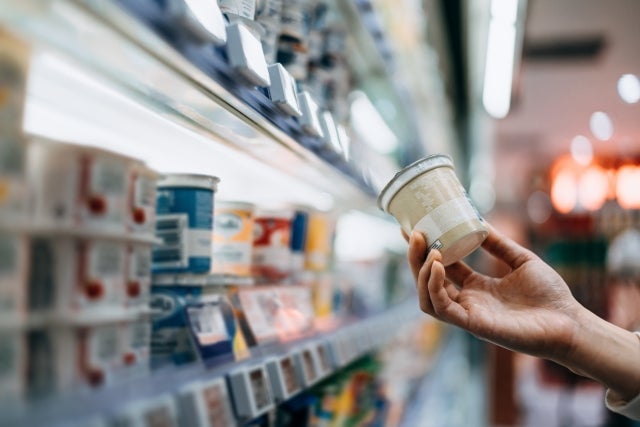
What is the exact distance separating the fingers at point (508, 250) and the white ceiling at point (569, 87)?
215cm

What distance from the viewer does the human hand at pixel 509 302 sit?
3.92 ft

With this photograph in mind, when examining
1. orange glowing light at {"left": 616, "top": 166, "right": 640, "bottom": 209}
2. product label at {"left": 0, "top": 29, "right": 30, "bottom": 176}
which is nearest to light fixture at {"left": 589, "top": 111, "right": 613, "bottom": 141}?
orange glowing light at {"left": 616, "top": 166, "right": 640, "bottom": 209}

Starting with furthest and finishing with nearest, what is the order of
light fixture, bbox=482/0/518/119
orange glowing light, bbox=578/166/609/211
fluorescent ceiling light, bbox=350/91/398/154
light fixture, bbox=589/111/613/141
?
light fixture, bbox=589/111/613/141, orange glowing light, bbox=578/166/609/211, light fixture, bbox=482/0/518/119, fluorescent ceiling light, bbox=350/91/398/154

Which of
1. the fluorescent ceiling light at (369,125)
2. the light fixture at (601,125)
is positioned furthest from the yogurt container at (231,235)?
the light fixture at (601,125)

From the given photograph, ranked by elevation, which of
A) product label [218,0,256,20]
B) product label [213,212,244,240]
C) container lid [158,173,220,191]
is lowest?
product label [213,212,244,240]

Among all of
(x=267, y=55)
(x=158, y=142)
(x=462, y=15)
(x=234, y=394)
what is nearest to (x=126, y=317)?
(x=234, y=394)

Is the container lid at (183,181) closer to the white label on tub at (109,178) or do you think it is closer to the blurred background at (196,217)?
the blurred background at (196,217)

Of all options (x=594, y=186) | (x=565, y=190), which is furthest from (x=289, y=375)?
(x=565, y=190)

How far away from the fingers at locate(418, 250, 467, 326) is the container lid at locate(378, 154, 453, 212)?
134 mm

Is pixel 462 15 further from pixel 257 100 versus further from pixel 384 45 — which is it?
pixel 257 100

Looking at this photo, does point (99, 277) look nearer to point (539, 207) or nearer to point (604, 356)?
point (604, 356)

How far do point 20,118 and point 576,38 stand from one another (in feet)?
21.2

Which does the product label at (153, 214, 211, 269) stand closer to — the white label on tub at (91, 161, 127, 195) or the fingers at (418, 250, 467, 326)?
the white label on tub at (91, 161, 127, 195)

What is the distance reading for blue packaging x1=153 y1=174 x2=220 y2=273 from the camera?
98cm
